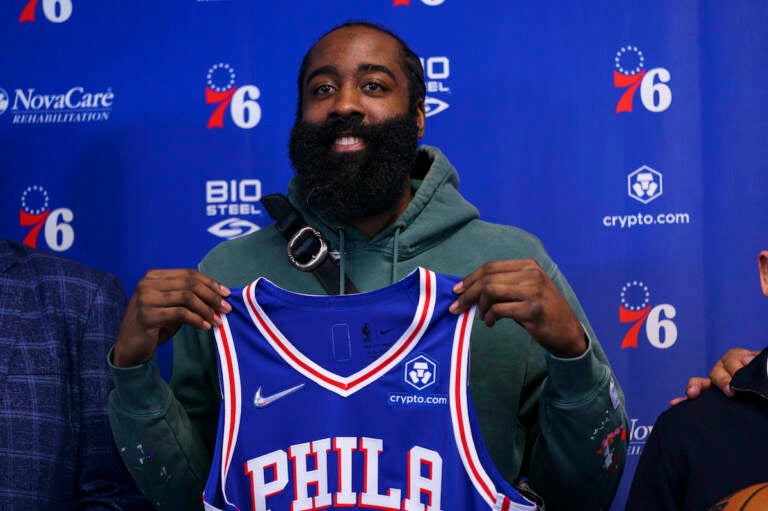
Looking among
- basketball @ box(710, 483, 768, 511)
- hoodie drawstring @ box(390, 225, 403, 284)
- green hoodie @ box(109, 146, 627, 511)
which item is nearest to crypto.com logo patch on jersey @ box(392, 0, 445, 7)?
green hoodie @ box(109, 146, 627, 511)

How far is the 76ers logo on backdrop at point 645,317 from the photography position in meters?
2.13

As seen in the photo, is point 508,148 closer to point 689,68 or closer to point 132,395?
point 689,68

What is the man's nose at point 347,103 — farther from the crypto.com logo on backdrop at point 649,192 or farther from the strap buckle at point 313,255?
the crypto.com logo on backdrop at point 649,192

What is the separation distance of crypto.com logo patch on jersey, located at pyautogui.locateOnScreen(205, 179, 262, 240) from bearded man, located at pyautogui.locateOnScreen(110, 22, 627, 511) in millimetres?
498

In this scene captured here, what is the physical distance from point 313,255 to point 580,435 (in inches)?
23.8

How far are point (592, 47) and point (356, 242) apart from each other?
91cm

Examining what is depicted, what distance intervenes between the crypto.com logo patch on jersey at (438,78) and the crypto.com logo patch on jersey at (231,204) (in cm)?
51

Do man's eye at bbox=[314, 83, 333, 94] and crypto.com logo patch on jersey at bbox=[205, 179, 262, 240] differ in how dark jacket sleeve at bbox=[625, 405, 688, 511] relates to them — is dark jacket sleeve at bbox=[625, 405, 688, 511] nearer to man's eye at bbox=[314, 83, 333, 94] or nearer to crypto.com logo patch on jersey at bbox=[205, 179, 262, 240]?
man's eye at bbox=[314, 83, 333, 94]

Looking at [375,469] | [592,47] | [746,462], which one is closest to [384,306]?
[375,469]

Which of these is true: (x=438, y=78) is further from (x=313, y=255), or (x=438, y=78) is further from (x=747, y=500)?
(x=747, y=500)

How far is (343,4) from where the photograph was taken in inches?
87.9

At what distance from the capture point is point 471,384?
5.24 ft

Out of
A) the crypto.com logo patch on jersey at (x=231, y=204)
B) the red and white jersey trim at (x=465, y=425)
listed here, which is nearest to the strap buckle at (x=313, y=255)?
the red and white jersey trim at (x=465, y=425)

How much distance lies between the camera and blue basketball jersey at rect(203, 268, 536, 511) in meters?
1.38
